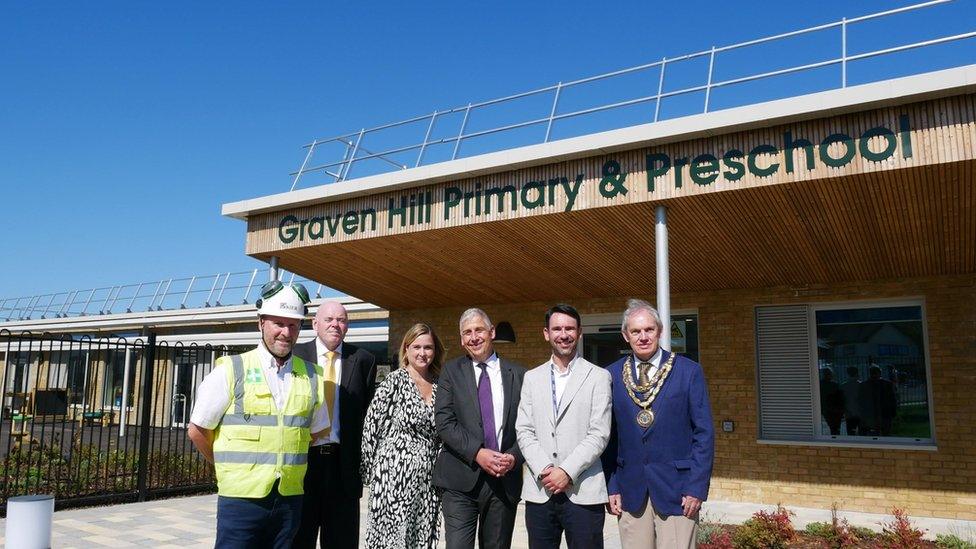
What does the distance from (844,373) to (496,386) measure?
270 inches

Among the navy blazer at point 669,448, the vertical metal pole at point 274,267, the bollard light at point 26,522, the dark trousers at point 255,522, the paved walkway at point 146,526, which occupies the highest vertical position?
the vertical metal pole at point 274,267

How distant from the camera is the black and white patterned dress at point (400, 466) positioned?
4.09m

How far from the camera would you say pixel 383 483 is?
163 inches

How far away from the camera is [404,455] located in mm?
4141

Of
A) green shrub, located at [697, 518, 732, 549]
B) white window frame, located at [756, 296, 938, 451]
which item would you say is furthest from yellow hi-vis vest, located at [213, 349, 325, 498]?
white window frame, located at [756, 296, 938, 451]

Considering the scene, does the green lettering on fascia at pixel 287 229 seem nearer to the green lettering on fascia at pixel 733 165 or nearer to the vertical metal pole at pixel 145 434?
the vertical metal pole at pixel 145 434

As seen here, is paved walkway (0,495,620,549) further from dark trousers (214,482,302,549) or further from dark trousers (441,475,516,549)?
dark trousers (214,482,302,549)

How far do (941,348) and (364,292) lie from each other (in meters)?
7.98

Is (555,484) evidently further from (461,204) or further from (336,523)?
(461,204)

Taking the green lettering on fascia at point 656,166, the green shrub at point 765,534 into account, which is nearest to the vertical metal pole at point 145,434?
the green lettering on fascia at point 656,166

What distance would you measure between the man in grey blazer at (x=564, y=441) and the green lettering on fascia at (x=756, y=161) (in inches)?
144

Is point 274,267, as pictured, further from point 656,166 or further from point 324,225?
point 656,166

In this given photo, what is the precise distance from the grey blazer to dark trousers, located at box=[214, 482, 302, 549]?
1.30 meters

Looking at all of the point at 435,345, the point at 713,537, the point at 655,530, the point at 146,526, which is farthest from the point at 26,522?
the point at 713,537
